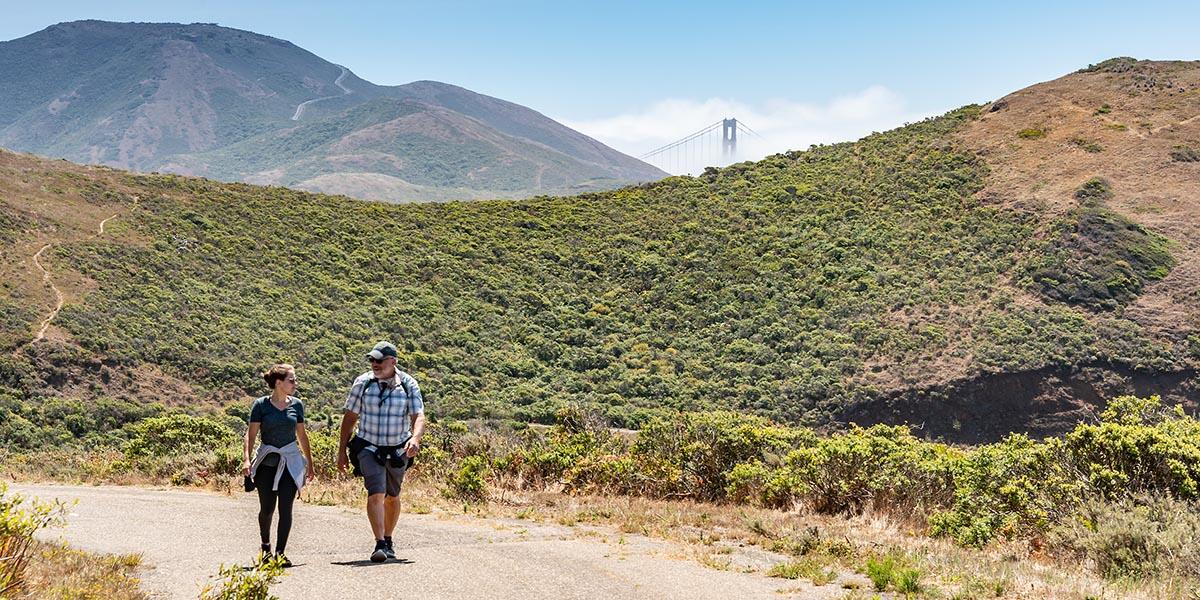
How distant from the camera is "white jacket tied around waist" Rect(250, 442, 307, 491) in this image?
258 inches

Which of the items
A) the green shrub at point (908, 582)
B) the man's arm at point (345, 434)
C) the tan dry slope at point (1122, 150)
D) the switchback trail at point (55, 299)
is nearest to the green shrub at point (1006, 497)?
the green shrub at point (908, 582)

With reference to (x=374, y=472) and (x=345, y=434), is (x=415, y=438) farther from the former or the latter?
(x=345, y=434)

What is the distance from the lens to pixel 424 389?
34969 millimetres

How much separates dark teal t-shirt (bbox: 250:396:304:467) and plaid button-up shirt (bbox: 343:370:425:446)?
42cm

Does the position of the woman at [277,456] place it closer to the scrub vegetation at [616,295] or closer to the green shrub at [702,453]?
the green shrub at [702,453]

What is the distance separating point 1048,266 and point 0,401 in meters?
39.3

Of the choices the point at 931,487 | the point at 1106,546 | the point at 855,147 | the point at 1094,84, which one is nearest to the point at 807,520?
the point at 931,487

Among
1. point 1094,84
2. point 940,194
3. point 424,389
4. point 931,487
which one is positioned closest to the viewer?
point 931,487

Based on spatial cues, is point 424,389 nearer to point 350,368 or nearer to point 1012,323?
point 350,368

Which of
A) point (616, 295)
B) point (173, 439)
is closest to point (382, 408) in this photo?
point (173, 439)

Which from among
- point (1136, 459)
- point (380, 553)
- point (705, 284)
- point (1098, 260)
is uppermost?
point (1098, 260)

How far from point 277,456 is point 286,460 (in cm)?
7

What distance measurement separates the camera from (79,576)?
18.0 feet

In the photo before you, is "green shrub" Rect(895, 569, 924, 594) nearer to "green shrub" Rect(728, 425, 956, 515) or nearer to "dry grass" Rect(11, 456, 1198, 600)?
"dry grass" Rect(11, 456, 1198, 600)
